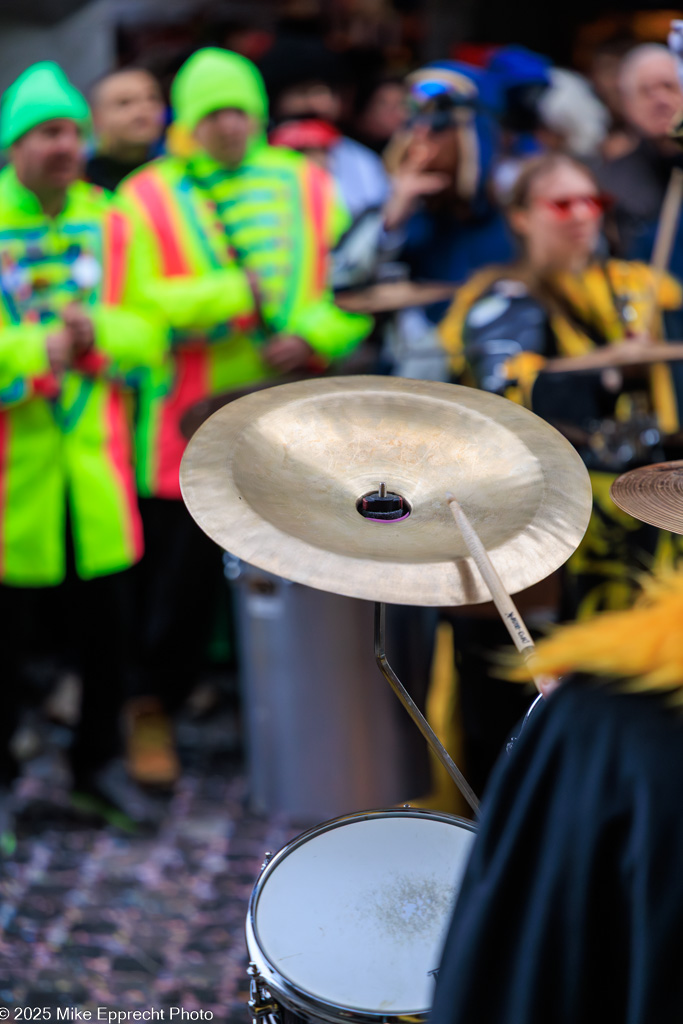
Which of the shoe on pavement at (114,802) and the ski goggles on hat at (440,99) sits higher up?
the ski goggles on hat at (440,99)

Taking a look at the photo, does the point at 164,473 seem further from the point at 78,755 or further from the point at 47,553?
the point at 78,755

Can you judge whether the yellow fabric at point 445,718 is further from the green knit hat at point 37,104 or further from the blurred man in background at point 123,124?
the blurred man in background at point 123,124

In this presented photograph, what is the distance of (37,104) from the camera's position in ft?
8.81

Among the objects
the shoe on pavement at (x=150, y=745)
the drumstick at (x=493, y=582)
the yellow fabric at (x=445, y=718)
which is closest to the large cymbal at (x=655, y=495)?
the drumstick at (x=493, y=582)

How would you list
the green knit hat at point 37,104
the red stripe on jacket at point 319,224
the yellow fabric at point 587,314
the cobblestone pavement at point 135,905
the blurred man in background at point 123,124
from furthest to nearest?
1. the blurred man in background at point 123,124
2. the red stripe on jacket at point 319,224
3. the yellow fabric at point 587,314
4. the green knit hat at point 37,104
5. the cobblestone pavement at point 135,905

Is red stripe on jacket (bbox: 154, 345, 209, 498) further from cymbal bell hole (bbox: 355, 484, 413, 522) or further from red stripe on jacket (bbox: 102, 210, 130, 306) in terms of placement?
cymbal bell hole (bbox: 355, 484, 413, 522)

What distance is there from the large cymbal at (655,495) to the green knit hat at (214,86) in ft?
6.96

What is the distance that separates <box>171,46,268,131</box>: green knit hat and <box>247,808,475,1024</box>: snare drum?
2322 millimetres

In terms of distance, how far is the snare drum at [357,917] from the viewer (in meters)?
1.35

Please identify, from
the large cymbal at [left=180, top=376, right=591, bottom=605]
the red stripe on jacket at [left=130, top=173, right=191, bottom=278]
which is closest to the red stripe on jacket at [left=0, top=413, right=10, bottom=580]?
the red stripe on jacket at [left=130, top=173, right=191, bottom=278]

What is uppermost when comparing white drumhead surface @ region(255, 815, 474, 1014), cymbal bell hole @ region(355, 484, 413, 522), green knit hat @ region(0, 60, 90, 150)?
green knit hat @ region(0, 60, 90, 150)

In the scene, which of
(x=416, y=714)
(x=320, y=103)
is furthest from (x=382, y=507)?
(x=320, y=103)

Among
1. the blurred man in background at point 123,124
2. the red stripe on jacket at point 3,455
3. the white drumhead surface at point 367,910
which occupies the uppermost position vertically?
the blurred man in background at point 123,124

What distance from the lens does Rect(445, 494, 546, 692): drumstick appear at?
4.19 feet
